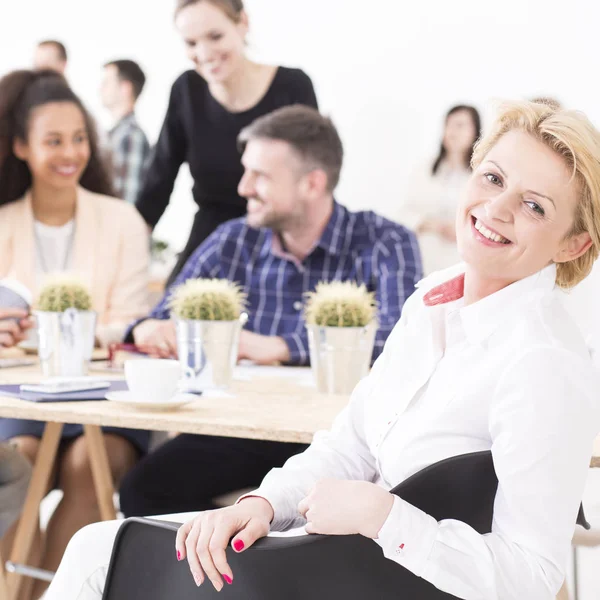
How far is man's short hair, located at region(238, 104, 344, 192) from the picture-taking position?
2.66 meters

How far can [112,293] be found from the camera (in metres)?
2.76

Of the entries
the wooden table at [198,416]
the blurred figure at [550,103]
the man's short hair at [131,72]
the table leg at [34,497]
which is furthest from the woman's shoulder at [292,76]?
the man's short hair at [131,72]

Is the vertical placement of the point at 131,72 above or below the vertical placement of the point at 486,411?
above

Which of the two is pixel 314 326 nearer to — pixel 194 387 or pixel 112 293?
pixel 194 387

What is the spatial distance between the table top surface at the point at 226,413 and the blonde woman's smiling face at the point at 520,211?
0.48 metres

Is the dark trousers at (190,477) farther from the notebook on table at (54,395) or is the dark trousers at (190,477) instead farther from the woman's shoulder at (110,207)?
the woman's shoulder at (110,207)

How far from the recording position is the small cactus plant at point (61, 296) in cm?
191

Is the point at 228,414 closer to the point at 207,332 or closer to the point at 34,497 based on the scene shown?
the point at 207,332

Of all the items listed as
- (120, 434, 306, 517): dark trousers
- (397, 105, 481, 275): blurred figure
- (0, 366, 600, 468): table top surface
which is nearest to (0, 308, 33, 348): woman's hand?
(0, 366, 600, 468): table top surface

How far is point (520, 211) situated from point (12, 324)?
1291 millimetres

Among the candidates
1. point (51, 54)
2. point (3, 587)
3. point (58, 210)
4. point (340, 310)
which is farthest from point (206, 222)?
point (51, 54)

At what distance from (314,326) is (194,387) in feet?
0.90

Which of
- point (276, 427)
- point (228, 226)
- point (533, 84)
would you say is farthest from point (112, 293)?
point (533, 84)

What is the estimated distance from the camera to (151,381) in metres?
1.66
